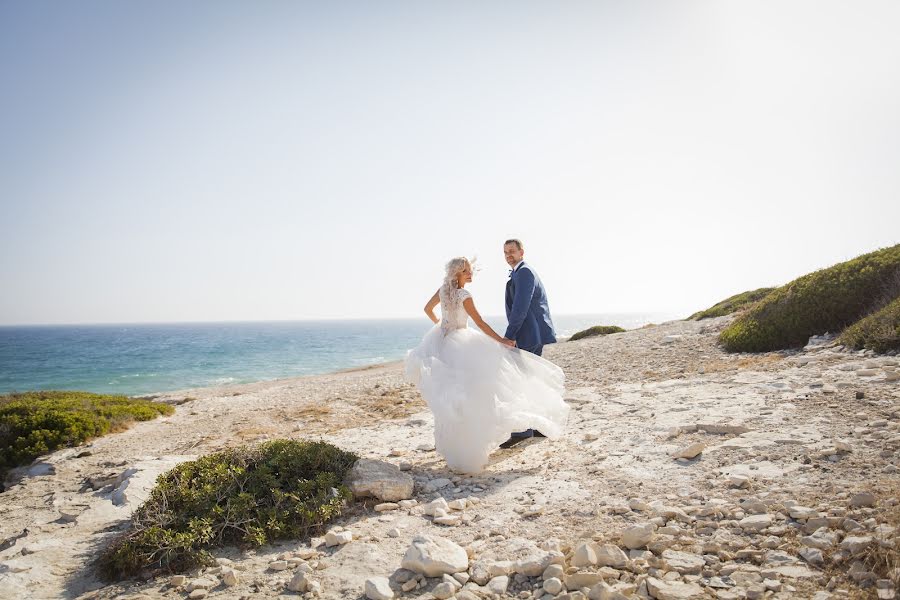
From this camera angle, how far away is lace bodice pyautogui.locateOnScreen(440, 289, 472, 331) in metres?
6.85

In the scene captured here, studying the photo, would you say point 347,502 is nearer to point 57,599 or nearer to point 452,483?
point 452,483

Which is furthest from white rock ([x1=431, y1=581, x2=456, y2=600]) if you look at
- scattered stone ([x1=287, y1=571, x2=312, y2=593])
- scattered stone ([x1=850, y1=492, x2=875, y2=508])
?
scattered stone ([x1=850, y1=492, x2=875, y2=508])

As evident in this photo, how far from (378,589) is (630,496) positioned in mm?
2792

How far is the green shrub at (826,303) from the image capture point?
12.6 meters

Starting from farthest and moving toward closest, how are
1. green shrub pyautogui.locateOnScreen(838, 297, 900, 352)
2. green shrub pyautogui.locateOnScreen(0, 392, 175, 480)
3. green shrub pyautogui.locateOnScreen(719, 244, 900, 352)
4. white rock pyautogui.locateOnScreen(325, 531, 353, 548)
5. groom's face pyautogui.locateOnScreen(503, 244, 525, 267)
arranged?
green shrub pyautogui.locateOnScreen(719, 244, 900, 352), green shrub pyautogui.locateOnScreen(0, 392, 175, 480), green shrub pyautogui.locateOnScreen(838, 297, 900, 352), groom's face pyautogui.locateOnScreen(503, 244, 525, 267), white rock pyautogui.locateOnScreen(325, 531, 353, 548)

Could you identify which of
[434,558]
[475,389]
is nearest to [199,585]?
[434,558]

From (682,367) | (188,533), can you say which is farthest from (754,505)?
(682,367)

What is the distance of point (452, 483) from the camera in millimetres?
6164

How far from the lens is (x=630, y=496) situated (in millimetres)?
4957

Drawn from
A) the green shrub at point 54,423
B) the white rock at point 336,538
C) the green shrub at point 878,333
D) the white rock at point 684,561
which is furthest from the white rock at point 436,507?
the green shrub at point 54,423

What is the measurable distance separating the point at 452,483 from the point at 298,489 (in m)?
1.94

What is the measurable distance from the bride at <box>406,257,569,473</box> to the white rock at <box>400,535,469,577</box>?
2182 millimetres

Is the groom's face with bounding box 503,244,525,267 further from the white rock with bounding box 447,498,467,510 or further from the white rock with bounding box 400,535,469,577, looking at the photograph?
the white rock with bounding box 400,535,469,577

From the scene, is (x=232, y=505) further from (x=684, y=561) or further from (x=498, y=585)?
(x=684, y=561)
